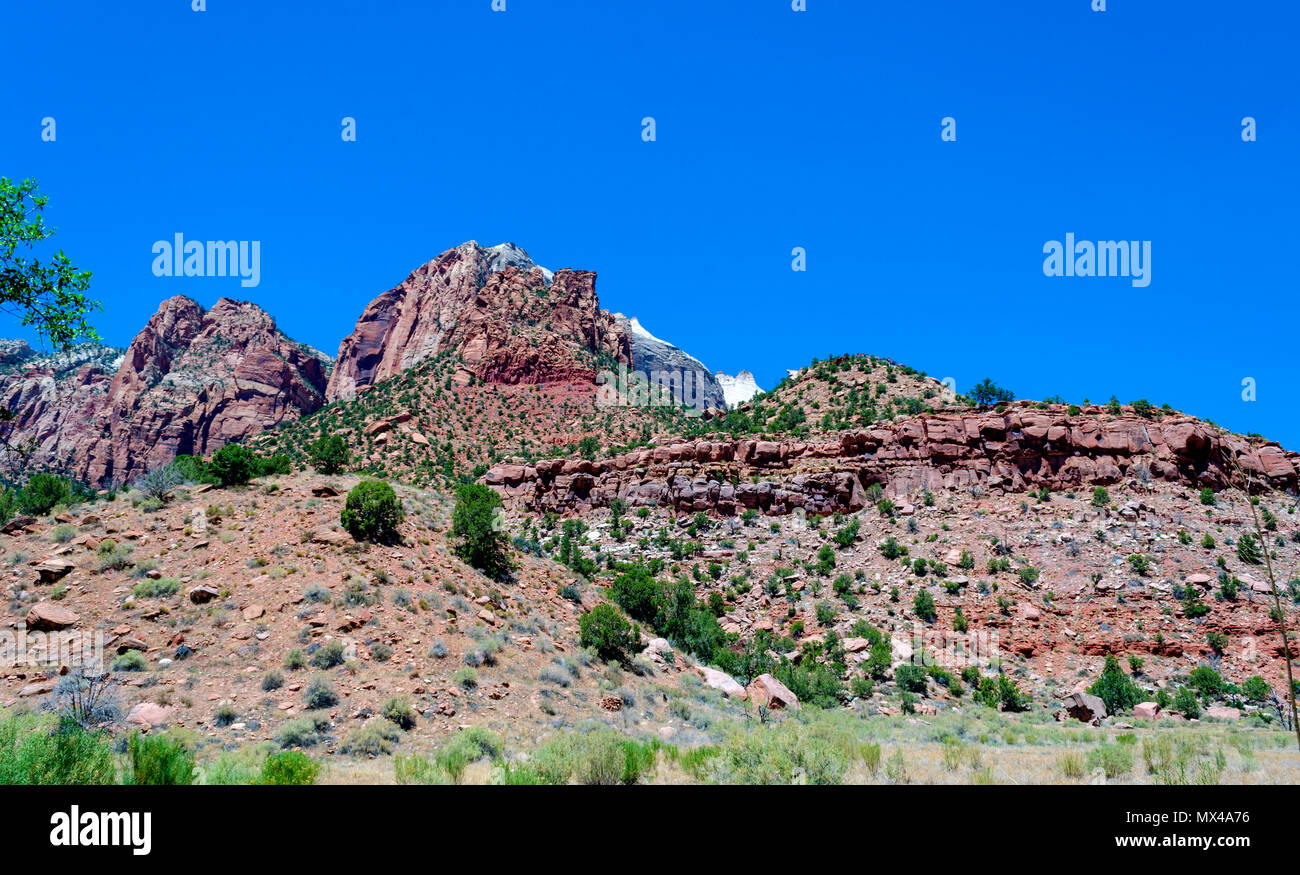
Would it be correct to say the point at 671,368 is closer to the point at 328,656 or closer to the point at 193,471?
the point at 193,471

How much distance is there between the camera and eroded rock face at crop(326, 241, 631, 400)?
7956cm

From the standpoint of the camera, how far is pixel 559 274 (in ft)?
330

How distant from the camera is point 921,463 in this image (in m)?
37.6

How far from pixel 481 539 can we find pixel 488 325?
65980mm

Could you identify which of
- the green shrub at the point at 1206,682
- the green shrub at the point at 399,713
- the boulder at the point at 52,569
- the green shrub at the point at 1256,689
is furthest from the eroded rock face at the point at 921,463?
the boulder at the point at 52,569

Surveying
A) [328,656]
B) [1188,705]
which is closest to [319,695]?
[328,656]

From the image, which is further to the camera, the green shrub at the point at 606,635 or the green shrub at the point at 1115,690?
the green shrub at the point at 1115,690

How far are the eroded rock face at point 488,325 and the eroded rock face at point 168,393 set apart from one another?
1544 centimetres

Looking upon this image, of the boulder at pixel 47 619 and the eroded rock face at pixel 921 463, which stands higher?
the eroded rock face at pixel 921 463

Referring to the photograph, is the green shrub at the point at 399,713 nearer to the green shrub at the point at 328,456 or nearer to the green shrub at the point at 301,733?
the green shrub at the point at 301,733

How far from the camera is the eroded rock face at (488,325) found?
261ft
